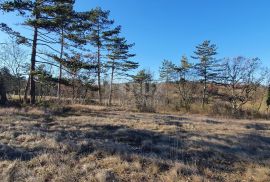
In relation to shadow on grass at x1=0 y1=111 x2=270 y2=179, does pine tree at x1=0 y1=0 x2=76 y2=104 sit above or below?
above

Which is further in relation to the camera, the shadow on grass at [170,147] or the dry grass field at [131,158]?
the shadow on grass at [170,147]

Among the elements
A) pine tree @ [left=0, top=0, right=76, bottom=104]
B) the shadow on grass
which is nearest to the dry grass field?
the shadow on grass

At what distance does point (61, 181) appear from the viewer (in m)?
5.17

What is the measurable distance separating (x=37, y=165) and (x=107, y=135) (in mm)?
4221

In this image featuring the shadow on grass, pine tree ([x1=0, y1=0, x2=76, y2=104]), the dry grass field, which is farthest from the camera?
pine tree ([x1=0, y1=0, x2=76, y2=104])

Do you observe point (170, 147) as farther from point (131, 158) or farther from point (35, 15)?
point (35, 15)

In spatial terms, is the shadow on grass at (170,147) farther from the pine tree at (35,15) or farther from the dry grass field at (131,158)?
the pine tree at (35,15)

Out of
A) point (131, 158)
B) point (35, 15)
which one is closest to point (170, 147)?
point (131, 158)

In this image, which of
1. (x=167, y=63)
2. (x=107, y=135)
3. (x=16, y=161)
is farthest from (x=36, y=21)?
(x=167, y=63)

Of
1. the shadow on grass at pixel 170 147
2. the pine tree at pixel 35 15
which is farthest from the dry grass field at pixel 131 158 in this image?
the pine tree at pixel 35 15

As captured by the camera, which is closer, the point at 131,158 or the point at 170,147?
the point at 131,158

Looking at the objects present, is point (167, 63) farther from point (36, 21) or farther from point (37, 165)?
point (37, 165)

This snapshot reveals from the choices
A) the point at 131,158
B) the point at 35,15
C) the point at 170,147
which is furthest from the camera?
the point at 35,15

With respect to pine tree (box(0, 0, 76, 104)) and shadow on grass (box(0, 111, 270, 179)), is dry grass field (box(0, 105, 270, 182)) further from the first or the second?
pine tree (box(0, 0, 76, 104))
